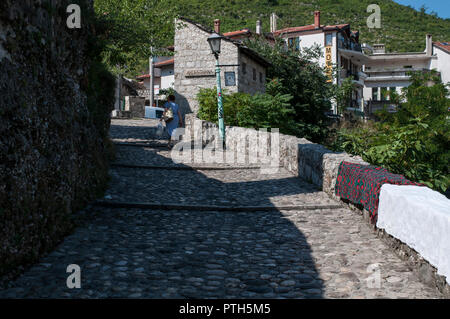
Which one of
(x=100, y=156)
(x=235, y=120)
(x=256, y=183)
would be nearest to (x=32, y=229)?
(x=100, y=156)

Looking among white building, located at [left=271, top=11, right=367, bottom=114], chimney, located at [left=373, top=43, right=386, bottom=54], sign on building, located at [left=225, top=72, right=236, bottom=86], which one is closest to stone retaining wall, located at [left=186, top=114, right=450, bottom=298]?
sign on building, located at [left=225, top=72, right=236, bottom=86]

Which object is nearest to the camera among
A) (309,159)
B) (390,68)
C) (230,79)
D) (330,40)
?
(309,159)

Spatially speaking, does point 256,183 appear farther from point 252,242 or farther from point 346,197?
point 252,242

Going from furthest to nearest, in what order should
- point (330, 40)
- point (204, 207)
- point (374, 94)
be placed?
point (374, 94) → point (330, 40) → point (204, 207)

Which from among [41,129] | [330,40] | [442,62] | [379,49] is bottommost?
[41,129]

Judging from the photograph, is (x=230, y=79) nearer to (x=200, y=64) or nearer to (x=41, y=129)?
(x=200, y=64)

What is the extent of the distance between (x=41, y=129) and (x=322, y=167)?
5448 millimetres

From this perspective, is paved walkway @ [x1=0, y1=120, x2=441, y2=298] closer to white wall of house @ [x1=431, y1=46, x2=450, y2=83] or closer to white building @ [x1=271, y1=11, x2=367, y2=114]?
white building @ [x1=271, y1=11, x2=367, y2=114]

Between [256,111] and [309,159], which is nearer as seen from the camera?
[309,159]

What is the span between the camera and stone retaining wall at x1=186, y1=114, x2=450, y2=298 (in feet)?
13.8

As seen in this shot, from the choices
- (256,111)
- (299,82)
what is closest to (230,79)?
(256,111)

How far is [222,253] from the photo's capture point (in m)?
5.14

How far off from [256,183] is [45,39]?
18.1 feet

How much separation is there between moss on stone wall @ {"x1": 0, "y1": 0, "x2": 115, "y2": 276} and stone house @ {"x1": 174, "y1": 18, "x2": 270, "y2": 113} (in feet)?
49.0
